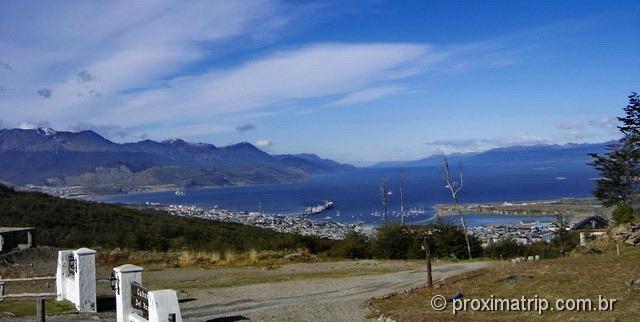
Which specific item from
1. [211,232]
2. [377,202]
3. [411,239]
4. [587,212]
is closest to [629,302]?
[411,239]

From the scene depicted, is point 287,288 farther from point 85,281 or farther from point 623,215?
point 623,215

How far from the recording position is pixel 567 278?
1232 centimetres

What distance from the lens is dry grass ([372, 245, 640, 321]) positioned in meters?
9.91

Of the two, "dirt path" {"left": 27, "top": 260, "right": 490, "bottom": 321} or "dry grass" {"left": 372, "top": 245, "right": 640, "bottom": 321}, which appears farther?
"dirt path" {"left": 27, "top": 260, "right": 490, "bottom": 321}

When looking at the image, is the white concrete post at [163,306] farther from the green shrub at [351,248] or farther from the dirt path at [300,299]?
the green shrub at [351,248]

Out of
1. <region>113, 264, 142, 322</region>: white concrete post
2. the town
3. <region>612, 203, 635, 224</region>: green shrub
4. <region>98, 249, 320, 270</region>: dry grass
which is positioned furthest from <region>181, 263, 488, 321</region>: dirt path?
the town

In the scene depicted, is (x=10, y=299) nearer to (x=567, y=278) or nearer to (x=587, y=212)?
(x=567, y=278)

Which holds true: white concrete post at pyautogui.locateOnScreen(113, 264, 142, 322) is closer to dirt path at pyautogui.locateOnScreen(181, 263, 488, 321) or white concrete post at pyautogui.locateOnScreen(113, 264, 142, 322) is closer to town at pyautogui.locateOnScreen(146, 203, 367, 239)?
dirt path at pyautogui.locateOnScreen(181, 263, 488, 321)

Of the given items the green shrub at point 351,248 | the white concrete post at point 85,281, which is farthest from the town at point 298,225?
the white concrete post at point 85,281

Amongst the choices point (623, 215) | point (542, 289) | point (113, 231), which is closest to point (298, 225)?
point (113, 231)

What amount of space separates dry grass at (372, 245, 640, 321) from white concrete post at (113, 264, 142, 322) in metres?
4.32

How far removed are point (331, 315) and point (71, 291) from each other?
589 centimetres

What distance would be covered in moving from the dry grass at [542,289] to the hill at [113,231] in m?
14.0

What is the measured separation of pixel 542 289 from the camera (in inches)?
456
